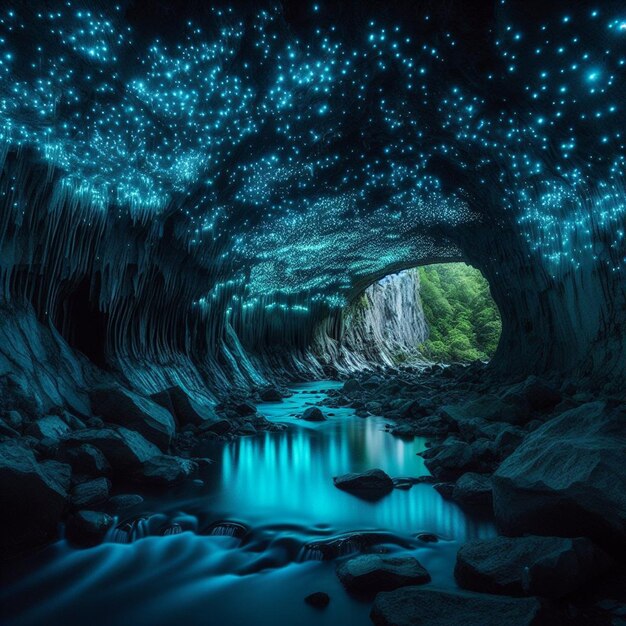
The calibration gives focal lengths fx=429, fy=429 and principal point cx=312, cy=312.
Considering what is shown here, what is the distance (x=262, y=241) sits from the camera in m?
14.9

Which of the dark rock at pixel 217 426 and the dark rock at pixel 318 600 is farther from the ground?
the dark rock at pixel 217 426

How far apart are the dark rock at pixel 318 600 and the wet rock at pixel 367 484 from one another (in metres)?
2.27

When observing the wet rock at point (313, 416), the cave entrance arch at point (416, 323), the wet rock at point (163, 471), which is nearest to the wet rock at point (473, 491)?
the wet rock at point (163, 471)

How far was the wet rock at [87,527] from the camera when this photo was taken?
13.1 ft

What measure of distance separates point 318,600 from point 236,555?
1.12m

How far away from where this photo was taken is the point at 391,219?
15914 millimetres

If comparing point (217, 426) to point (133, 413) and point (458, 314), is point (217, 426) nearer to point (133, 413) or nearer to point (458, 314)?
point (133, 413)

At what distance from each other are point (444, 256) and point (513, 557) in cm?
2087

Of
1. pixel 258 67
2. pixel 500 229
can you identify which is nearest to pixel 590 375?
pixel 500 229

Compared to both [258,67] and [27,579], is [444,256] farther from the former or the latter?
[27,579]

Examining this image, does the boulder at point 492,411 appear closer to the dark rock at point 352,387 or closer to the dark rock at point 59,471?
the dark rock at point 59,471

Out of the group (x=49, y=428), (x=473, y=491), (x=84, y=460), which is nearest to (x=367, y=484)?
(x=473, y=491)

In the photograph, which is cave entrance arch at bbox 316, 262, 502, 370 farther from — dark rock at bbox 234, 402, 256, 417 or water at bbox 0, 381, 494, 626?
water at bbox 0, 381, 494, 626

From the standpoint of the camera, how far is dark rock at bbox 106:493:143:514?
15.2ft
